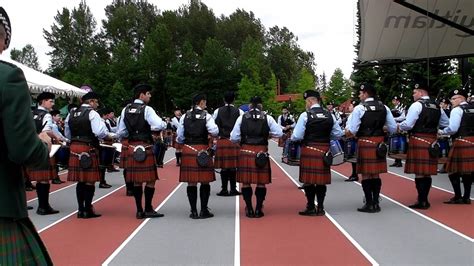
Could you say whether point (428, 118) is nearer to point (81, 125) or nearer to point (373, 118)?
point (373, 118)

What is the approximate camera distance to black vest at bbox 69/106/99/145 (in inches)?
269

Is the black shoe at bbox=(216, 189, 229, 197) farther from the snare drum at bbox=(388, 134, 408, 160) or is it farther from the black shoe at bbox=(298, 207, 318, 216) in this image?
the snare drum at bbox=(388, 134, 408, 160)

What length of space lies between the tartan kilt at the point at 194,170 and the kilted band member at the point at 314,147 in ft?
4.13

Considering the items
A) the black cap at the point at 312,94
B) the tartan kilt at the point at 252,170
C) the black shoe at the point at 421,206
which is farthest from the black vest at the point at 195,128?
the black shoe at the point at 421,206

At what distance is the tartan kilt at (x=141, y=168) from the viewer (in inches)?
261

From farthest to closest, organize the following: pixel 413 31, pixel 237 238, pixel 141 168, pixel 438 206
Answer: pixel 413 31 → pixel 438 206 → pixel 141 168 → pixel 237 238

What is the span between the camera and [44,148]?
206 centimetres

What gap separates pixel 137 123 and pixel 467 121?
4838 mm

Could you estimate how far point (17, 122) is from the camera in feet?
6.43

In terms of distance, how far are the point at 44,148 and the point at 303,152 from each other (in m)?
5.10

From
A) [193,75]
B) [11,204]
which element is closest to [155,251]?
[11,204]

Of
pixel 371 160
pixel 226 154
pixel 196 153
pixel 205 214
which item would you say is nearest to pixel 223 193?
pixel 226 154

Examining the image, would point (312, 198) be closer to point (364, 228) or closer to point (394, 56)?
point (364, 228)

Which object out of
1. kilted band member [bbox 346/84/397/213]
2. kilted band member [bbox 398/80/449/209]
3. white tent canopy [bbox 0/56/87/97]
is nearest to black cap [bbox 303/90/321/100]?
kilted band member [bbox 346/84/397/213]
